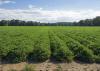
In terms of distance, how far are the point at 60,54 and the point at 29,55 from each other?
Answer: 1.84 meters

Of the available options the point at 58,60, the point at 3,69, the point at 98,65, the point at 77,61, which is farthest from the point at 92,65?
the point at 3,69

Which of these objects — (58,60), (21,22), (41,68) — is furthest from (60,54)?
(21,22)

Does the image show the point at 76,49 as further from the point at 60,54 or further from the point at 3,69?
the point at 3,69

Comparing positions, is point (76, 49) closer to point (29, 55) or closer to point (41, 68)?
point (29, 55)

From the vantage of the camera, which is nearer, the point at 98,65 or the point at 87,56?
the point at 98,65

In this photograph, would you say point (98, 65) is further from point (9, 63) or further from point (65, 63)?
point (9, 63)

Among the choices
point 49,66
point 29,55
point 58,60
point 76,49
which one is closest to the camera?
point 49,66

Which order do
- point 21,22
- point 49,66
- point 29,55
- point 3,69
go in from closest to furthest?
point 3,69 → point 49,66 → point 29,55 → point 21,22

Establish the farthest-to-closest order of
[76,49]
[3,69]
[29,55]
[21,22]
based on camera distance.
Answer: [21,22] < [76,49] < [29,55] < [3,69]

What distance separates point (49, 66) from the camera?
39.5ft

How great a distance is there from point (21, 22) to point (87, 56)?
13465cm

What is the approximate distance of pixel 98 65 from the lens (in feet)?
40.8

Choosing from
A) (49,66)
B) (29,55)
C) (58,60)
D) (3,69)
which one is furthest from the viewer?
(29,55)

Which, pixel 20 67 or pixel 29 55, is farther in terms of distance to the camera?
pixel 29 55
